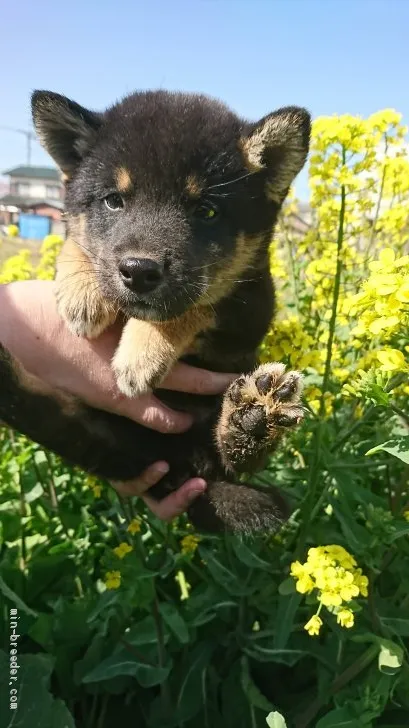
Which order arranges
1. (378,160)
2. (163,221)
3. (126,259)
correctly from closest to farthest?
(126,259) → (163,221) → (378,160)

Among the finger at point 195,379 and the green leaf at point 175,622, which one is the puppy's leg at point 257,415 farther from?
the green leaf at point 175,622

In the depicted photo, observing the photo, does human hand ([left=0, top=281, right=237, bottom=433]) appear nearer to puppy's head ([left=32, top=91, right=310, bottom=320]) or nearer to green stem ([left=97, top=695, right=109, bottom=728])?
puppy's head ([left=32, top=91, right=310, bottom=320])

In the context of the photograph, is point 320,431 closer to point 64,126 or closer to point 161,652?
point 161,652

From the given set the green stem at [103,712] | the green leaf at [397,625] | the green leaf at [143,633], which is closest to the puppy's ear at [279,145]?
the green leaf at [397,625]

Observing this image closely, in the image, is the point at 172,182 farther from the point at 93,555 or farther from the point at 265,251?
the point at 93,555

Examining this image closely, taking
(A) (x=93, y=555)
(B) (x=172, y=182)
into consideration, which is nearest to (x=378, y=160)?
(B) (x=172, y=182)
